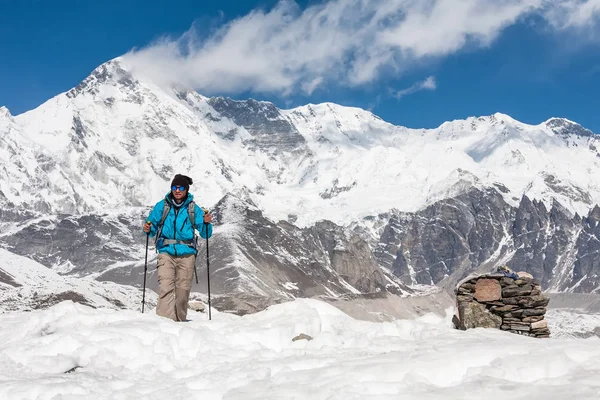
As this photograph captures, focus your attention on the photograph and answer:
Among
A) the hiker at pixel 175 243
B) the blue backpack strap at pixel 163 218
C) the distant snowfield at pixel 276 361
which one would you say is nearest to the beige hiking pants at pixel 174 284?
the hiker at pixel 175 243

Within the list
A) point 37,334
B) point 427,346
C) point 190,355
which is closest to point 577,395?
point 427,346

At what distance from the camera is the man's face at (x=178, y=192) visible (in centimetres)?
1688

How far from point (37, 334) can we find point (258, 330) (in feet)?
14.6

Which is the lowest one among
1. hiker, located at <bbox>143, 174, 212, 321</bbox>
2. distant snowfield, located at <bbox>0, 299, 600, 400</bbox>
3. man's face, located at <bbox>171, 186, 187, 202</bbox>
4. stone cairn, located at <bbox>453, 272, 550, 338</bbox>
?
distant snowfield, located at <bbox>0, 299, 600, 400</bbox>

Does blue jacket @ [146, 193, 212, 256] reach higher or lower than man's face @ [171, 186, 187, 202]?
lower

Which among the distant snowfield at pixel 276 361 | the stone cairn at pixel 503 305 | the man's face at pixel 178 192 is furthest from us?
the stone cairn at pixel 503 305

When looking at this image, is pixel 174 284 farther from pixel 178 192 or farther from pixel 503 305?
pixel 503 305

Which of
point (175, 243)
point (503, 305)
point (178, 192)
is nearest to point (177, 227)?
point (175, 243)

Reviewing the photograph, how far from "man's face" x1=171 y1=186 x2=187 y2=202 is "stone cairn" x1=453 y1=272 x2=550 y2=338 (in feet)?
28.7

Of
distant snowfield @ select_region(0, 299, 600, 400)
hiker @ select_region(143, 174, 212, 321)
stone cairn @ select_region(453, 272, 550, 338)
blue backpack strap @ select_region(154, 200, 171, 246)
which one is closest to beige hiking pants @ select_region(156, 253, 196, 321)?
hiker @ select_region(143, 174, 212, 321)

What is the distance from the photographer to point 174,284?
17188 millimetres

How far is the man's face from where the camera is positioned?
664 inches

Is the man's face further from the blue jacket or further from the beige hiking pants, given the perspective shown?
the beige hiking pants

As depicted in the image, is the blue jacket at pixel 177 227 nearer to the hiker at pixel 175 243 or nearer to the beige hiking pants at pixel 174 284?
the hiker at pixel 175 243
